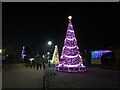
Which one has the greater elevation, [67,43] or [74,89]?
[67,43]

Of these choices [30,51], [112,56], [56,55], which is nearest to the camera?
[112,56]

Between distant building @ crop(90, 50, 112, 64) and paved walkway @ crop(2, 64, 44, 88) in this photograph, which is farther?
distant building @ crop(90, 50, 112, 64)

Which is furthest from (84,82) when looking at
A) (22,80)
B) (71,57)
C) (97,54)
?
(97,54)

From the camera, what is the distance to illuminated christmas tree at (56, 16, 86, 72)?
19.9 meters

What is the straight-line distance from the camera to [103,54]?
37.6 m

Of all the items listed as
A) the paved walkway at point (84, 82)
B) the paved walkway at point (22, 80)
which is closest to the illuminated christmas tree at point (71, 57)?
the paved walkway at point (22, 80)

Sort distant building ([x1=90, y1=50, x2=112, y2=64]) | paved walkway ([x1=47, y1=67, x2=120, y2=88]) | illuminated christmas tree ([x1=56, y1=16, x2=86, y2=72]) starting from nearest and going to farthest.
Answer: paved walkway ([x1=47, y1=67, x2=120, y2=88])
illuminated christmas tree ([x1=56, y1=16, x2=86, y2=72])
distant building ([x1=90, y1=50, x2=112, y2=64])

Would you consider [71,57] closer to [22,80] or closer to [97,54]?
[22,80]

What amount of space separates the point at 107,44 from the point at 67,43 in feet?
62.1

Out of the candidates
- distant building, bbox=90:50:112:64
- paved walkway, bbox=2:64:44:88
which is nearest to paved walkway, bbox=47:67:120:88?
paved walkway, bbox=2:64:44:88

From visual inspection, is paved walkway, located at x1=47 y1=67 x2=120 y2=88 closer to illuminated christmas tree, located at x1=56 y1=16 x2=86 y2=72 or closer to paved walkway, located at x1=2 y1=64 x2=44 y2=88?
paved walkway, located at x1=2 y1=64 x2=44 y2=88

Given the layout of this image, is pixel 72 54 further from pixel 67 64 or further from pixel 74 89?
pixel 74 89

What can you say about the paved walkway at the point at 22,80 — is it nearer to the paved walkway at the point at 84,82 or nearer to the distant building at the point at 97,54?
the paved walkway at the point at 84,82

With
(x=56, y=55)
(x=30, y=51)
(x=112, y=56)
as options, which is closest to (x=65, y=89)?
(x=112, y=56)
